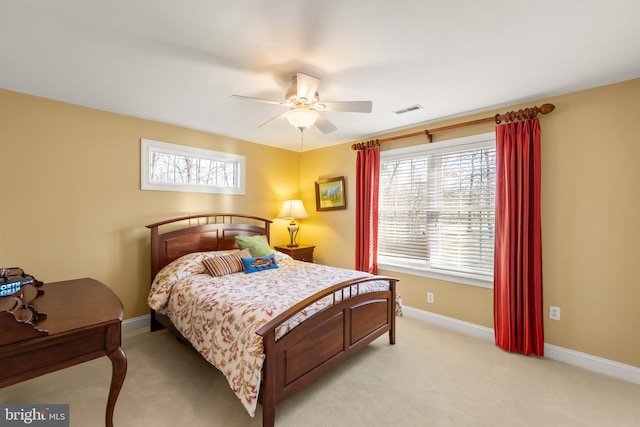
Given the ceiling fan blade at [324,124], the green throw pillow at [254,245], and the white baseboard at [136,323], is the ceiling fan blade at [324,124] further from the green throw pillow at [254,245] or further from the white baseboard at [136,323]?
the white baseboard at [136,323]

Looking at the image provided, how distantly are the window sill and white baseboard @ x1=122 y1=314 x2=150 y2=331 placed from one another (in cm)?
305

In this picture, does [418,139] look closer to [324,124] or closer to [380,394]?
[324,124]

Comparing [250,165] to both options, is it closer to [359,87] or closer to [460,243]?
[359,87]

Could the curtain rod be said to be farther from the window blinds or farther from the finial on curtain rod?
the window blinds

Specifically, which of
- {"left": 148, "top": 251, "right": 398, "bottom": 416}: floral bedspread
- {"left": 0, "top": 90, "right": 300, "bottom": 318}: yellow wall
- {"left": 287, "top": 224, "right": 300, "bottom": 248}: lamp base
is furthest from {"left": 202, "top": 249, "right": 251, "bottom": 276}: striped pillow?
{"left": 287, "top": 224, "right": 300, "bottom": 248}: lamp base

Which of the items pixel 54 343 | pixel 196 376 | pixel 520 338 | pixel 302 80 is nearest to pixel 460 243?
pixel 520 338

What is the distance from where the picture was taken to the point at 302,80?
212 cm

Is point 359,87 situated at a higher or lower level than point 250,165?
higher

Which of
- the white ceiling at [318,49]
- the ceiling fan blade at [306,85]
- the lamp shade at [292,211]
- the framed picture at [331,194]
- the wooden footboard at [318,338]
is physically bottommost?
the wooden footboard at [318,338]

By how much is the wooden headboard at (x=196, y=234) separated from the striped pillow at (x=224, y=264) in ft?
1.68

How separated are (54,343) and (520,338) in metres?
3.58

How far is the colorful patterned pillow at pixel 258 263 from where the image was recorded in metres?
3.24

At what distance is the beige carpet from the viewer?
189 centimetres

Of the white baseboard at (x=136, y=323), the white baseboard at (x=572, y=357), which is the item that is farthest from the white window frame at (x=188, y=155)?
the white baseboard at (x=572, y=357)
